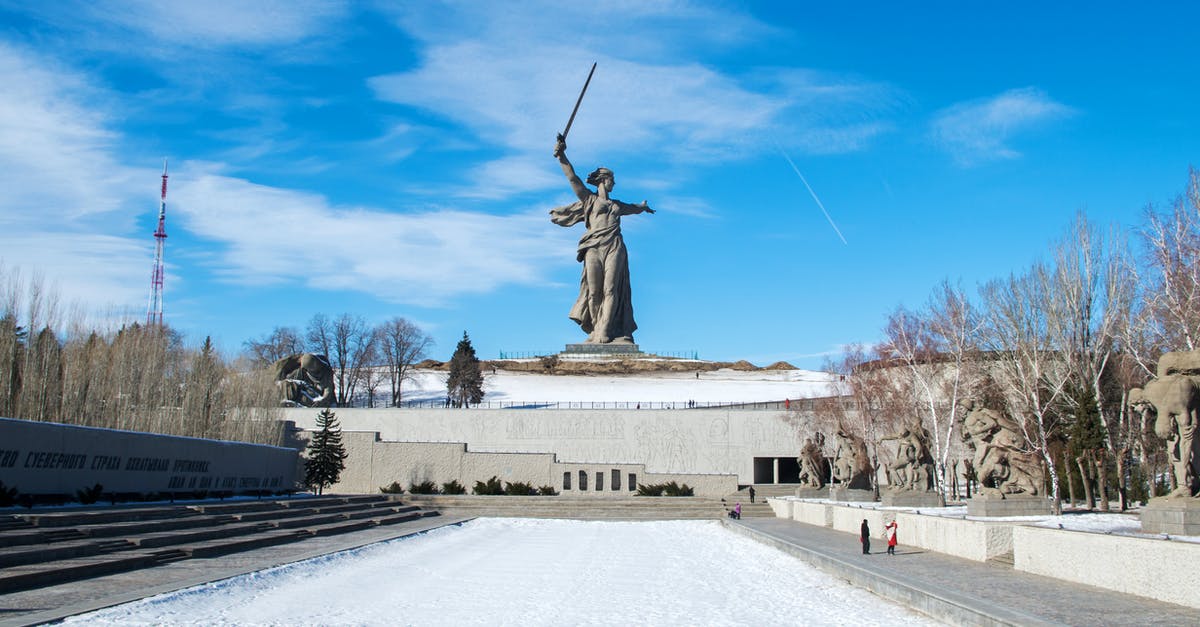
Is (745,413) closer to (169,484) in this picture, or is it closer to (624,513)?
(624,513)

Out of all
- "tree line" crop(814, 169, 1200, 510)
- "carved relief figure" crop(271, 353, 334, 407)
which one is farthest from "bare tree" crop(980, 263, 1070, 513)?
"carved relief figure" crop(271, 353, 334, 407)

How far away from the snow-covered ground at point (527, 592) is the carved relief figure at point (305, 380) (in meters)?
29.9

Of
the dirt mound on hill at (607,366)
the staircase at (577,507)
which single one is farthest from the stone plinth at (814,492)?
the dirt mound on hill at (607,366)

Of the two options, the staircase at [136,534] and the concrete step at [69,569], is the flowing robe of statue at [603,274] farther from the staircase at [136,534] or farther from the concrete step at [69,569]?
the concrete step at [69,569]

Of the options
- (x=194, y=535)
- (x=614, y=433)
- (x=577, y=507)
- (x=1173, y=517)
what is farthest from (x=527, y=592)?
(x=614, y=433)

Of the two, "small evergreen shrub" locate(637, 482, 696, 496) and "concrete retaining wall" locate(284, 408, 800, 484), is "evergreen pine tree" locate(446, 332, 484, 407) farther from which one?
"small evergreen shrub" locate(637, 482, 696, 496)

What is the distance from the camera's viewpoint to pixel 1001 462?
53.5ft

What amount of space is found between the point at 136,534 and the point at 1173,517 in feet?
51.9

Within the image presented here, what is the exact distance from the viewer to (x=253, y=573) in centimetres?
1297

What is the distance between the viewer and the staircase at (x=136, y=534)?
38.8 feet

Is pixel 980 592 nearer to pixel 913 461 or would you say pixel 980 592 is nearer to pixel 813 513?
pixel 913 461

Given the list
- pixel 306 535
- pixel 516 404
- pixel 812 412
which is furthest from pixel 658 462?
pixel 306 535

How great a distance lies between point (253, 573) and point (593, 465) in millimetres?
27308

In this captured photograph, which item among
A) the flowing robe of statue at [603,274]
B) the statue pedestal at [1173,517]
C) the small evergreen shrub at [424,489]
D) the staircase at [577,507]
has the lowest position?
the staircase at [577,507]
